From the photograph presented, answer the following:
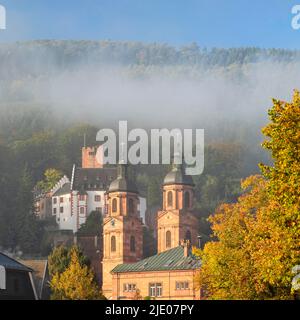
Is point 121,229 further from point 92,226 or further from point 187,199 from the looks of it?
point 92,226

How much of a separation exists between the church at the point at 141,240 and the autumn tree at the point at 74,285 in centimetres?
1390

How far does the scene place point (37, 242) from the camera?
186 metres

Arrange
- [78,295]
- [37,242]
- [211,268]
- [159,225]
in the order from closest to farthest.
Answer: [211,268] → [78,295] → [159,225] → [37,242]

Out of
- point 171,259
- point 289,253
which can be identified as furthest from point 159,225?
point 289,253

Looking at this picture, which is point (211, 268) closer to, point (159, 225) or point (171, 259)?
point (171, 259)

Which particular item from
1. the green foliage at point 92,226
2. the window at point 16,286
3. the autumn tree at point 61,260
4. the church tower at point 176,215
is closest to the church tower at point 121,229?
the church tower at point 176,215

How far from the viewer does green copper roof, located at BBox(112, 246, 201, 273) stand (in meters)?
140

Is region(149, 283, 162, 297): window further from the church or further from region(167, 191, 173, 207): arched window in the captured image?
region(167, 191, 173, 207): arched window

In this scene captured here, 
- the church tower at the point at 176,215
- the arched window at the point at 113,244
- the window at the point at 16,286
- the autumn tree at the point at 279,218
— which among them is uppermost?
the church tower at the point at 176,215

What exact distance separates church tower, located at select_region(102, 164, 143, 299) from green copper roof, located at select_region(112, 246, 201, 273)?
12.5 m

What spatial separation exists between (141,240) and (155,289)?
1040 inches

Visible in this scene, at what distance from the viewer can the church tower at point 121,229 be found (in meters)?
163

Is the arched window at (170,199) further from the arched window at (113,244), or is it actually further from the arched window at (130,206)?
the arched window at (113,244)
